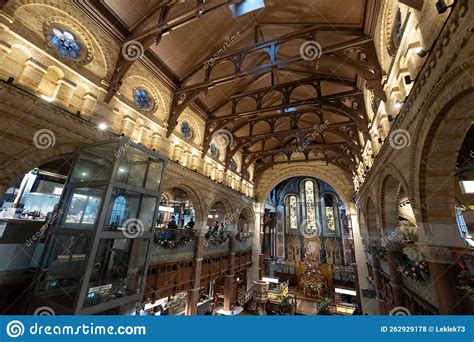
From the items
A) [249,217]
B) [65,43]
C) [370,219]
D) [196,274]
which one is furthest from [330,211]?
[65,43]

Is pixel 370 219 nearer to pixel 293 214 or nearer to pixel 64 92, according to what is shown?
pixel 293 214

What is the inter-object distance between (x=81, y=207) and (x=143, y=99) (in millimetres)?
5651

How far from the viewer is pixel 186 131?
12062 millimetres

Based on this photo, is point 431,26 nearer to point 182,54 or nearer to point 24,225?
point 182,54

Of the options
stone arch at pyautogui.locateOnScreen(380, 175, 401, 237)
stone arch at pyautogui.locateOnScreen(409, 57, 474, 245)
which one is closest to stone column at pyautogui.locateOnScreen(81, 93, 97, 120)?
stone arch at pyautogui.locateOnScreen(409, 57, 474, 245)

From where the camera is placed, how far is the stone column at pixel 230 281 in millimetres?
14312

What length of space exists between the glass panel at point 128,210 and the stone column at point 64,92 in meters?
3.52

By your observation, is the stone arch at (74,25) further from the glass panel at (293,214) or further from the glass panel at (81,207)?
the glass panel at (293,214)

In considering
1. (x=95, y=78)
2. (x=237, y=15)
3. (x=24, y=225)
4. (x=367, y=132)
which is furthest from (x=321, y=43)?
(x=24, y=225)

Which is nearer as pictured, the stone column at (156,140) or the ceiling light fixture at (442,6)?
the ceiling light fixture at (442,6)

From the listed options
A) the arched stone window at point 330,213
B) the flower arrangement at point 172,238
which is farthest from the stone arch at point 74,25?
the arched stone window at point 330,213

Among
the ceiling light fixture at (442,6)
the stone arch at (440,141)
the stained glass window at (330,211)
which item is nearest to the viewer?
the ceiling light fixture at (442,6)

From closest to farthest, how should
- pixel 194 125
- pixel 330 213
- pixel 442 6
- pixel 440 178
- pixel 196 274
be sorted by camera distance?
1. pixel 442 6
2. pixel 440 178
3. pixel 196 274
4. pixel 194 125
5. pixel 330 213

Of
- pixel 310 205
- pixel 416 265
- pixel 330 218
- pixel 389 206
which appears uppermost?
pixel 310 205
